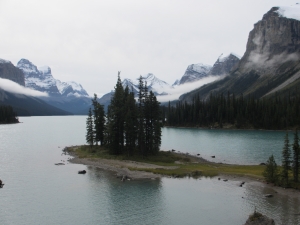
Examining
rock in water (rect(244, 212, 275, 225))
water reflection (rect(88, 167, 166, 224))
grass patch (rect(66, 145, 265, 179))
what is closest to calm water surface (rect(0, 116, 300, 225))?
water reflection (rect(88, 167, 166, 224))

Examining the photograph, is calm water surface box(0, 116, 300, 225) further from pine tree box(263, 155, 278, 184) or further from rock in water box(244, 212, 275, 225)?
rock in water box(244, 212, 275, 225)

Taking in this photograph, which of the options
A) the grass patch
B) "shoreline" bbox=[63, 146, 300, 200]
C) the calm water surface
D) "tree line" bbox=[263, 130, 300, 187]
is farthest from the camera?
the grass patch

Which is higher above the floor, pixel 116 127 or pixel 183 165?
pixel 116 127

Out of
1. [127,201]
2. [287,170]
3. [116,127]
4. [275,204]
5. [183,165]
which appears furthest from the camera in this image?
[116,127]

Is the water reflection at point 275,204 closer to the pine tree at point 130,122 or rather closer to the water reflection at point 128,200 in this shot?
the water reflection at point 128,200

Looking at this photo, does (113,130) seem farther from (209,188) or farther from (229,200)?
(229,200)

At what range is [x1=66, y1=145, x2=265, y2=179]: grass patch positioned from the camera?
197ft

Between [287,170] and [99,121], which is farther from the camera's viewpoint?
[99,121]

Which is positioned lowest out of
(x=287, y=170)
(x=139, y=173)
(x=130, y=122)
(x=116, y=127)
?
(x=139, y=173)

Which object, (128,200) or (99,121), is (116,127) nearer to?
(99,121)

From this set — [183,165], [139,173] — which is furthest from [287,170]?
[139,173]

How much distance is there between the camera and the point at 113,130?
8206 cm

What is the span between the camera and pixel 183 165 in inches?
2749

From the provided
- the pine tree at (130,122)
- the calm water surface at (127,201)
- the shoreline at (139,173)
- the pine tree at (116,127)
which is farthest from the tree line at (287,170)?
the pine tree at (116,127)
